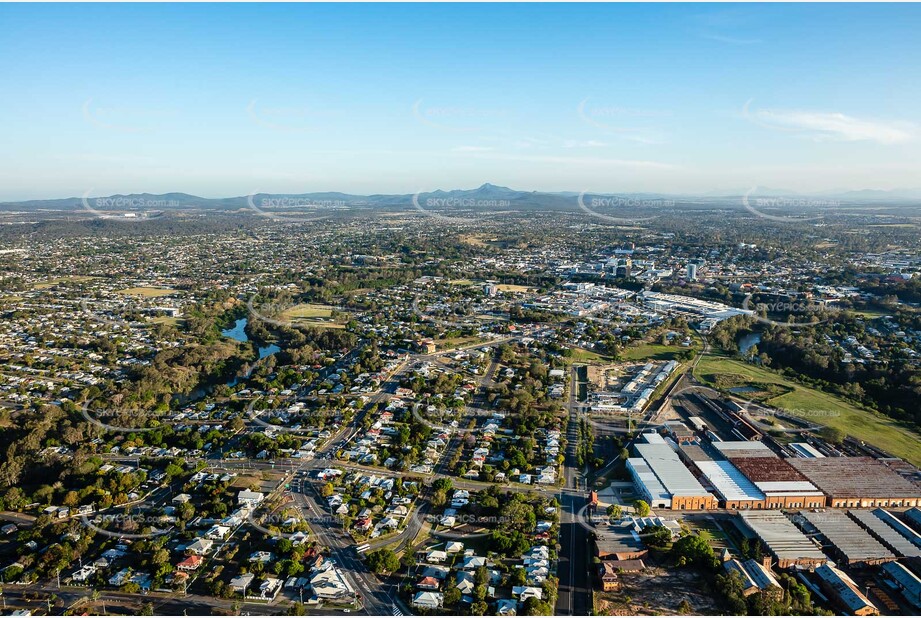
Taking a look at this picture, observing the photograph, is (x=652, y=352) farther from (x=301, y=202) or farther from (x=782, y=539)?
(x=301, y=202)

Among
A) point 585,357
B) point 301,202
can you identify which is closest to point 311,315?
point 585,357

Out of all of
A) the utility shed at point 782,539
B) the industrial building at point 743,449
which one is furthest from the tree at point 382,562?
the industrial building at point 743,449

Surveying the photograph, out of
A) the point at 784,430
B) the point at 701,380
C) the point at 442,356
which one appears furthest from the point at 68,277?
the point at 784,430

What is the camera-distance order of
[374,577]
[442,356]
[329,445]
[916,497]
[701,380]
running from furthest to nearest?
[442,356], [701,380], [329,445], [916,497], [374,577]

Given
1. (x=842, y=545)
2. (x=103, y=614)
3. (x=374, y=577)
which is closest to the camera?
(x=103, y=614)

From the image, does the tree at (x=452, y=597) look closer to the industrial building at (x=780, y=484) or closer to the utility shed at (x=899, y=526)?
the industrial building at (x=780, y=484)

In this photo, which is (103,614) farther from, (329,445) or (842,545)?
(842,545)
